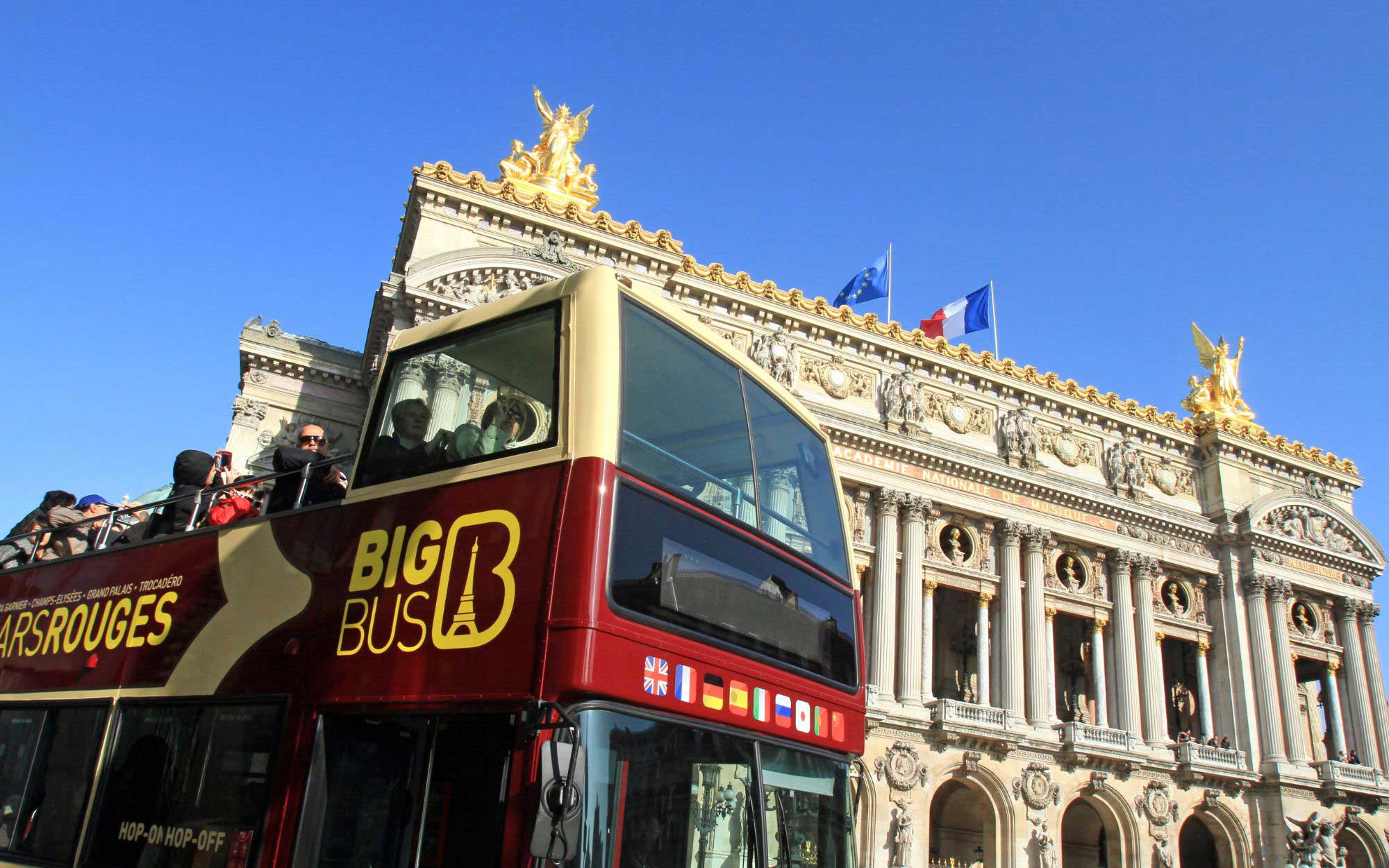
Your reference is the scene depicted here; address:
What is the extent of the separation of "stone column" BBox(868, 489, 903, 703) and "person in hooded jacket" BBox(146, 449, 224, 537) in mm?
18332

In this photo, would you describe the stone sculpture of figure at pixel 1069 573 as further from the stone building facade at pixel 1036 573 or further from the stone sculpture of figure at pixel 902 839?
the stone sculpture of figure at pixel 902 839

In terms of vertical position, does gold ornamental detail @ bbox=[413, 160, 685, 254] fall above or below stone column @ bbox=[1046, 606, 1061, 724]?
above

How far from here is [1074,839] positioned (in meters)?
26.5

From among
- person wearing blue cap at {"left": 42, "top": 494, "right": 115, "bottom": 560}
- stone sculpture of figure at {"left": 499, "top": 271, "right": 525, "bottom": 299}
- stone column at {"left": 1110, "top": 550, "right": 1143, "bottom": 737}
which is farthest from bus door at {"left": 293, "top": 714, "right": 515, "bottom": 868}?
stone column at {"left": 1110, "top": 550, "right": 1143, "bottom": 737}

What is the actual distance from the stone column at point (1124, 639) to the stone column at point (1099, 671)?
34 cm

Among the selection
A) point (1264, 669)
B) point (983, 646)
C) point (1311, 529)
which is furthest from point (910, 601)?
point (1311, 529)

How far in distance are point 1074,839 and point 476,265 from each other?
21.7m

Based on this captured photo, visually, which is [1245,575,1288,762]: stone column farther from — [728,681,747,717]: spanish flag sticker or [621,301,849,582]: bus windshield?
[728,681,747,717]: spanish flag sticker

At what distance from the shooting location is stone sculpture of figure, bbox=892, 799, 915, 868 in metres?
22.0

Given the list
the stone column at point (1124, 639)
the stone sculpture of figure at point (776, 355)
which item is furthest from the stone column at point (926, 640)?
the stone sculpture of figure at point (776, 355)

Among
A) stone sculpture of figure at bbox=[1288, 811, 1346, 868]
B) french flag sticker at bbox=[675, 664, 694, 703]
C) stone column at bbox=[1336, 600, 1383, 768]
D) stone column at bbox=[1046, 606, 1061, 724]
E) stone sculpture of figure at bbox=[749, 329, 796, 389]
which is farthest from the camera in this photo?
stone column at bbox=[1336, 600, 1383, 768]

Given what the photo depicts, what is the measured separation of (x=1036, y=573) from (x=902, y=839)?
866cm

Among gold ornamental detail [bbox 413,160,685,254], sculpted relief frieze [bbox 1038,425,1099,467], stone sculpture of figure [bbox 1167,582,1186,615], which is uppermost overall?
gold ornamental detail [bbox 413,160,685,254]


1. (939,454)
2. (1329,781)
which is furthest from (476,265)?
(1329,781)
